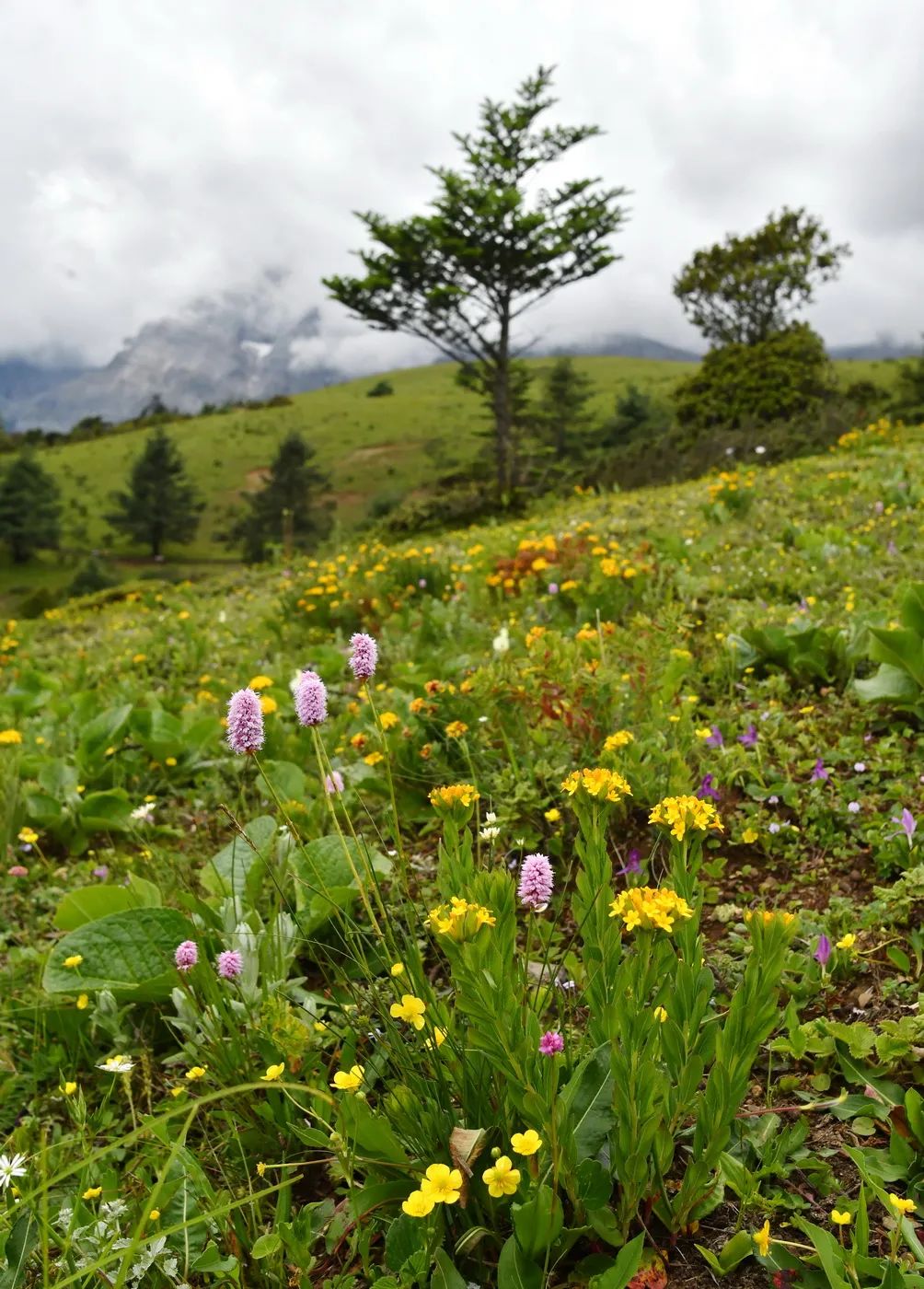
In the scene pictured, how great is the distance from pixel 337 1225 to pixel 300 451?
47954mm

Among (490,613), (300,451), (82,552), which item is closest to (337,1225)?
(490,613)

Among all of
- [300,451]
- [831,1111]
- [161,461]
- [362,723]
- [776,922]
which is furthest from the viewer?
[161,461]

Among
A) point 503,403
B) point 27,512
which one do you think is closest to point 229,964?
point 503,403

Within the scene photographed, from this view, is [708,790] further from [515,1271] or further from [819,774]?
[515,1271]

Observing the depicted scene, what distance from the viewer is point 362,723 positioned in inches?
126

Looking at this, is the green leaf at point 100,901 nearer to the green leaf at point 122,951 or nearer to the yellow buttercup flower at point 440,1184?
the green leaf at point 122,951

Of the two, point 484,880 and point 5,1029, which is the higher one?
point 484,880

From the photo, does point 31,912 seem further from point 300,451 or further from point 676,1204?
point 300,451

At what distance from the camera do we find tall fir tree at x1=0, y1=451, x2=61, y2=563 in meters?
46.8

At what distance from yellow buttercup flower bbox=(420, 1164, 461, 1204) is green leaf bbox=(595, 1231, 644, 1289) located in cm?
22

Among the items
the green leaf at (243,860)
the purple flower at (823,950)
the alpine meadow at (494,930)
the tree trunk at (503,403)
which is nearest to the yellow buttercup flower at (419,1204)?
the alpine meadow at (494,930)

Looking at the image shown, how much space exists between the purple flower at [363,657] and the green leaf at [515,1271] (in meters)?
0.82

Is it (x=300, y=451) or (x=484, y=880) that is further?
(x=300, y=451)

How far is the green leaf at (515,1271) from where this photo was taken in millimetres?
1058
